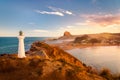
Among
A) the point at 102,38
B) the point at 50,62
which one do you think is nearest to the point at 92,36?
the point at 102,38

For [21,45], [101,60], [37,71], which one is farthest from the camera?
[101,60]

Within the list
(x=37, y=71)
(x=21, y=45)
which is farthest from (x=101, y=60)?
(x=37, y=71)

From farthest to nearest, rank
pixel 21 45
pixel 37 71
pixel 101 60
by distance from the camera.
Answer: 1. pixel 101 60
2. pixel 21 45
3. pixel 37 71

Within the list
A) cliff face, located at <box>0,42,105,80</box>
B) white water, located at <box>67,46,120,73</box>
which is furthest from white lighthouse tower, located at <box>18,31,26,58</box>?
white water, located at <box>67,46,120,73</box>

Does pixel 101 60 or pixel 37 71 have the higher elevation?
pixel 37 71

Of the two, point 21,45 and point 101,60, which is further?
point 101,60

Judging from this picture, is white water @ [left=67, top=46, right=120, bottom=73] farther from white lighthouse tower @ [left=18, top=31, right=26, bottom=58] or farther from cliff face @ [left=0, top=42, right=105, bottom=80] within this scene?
white lighthouse tower @ [left=18, top=31, right=26, bottom=58]

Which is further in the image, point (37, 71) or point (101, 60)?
point (101, 60)

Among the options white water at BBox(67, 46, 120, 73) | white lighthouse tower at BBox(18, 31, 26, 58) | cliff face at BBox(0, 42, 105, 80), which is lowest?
white water at BBox(67, 46, 120, 73)

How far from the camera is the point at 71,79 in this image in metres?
12.9

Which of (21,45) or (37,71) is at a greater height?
(21,45)

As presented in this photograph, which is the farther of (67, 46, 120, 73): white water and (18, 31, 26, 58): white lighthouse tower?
(67, 46, 120, 73): white water

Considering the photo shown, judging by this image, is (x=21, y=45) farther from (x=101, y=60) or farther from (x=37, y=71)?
(x=101, y=60)

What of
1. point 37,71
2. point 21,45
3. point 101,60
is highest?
point 21,45
